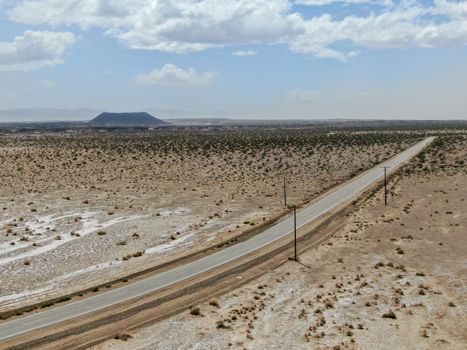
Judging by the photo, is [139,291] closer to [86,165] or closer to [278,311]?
[278,311]

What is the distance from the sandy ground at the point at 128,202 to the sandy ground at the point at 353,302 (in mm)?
9866

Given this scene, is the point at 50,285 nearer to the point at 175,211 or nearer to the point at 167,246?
the point at 167,246

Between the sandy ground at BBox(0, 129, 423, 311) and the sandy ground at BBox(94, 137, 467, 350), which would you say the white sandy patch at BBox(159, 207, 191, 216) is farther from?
the sandy ground at BBox(94, 137, 467, 350)

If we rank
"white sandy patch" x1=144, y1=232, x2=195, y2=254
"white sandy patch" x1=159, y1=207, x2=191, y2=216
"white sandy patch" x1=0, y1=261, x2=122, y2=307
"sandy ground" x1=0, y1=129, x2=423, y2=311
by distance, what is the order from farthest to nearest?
"white sandy patch" x1=159, y1=207, x2=191, y2=216, "white sandy patch" x1=144, y1=232, x2=195, y2=254, "sandy ground" x1=0, y1=129, x2=423, y2=311, "white sandy patch" x1=0, y1=261, x2=122, y2=307

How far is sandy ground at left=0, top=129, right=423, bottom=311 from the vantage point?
39844 mm

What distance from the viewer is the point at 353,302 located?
103 ft

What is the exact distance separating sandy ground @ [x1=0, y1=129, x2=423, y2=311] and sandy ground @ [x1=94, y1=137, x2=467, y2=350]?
987 cm

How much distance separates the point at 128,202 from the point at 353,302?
39108mm

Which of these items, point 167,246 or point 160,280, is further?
point 167,246

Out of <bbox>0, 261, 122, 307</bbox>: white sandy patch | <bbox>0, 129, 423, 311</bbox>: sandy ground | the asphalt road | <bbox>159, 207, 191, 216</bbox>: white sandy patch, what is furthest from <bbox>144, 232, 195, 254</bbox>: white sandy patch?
<bbox>159, 207, 191, 216</bbox>: white sandy patch

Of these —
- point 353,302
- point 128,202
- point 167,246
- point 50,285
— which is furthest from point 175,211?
point 353,302

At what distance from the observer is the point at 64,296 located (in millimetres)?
32594

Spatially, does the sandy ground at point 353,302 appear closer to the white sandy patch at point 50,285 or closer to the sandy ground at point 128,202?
the sandy ground at point 128,202

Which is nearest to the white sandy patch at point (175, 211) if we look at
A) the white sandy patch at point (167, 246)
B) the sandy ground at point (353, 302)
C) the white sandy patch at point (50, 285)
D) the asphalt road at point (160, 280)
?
the white sandy patch at point (167, 246)
